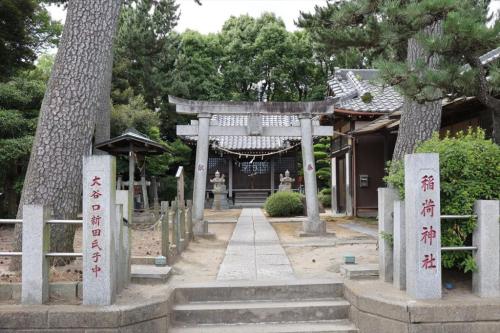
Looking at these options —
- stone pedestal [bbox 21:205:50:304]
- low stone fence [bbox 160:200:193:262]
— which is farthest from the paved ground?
stone pedestal [bbox 21:205:50:304]

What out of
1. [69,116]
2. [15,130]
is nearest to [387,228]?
[69,116]

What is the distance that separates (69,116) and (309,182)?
800 cm

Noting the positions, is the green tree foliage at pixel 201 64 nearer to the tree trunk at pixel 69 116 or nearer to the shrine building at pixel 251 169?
the shrine building at pixel 251 169

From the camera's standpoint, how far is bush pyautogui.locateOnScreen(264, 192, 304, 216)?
19359mm

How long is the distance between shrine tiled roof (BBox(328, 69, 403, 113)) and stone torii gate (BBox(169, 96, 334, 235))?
1.23 m

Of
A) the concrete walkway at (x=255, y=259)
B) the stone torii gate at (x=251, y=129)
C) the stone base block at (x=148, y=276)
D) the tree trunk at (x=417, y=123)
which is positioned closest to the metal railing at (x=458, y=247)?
the concrete walkway at (x=255, y=259)

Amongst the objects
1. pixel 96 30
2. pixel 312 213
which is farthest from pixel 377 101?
pixel 96 30

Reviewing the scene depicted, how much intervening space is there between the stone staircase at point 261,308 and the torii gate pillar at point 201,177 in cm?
626

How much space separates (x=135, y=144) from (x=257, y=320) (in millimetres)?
10003

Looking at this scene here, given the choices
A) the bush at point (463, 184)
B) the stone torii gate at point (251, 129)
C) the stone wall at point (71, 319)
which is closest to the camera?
the stone wall at point (71, 319)

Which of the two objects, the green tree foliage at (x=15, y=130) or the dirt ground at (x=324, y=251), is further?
the green tree foliage at (x=15, y=130)

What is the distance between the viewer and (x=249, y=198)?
28.8 metres

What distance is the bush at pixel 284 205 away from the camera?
19.4m

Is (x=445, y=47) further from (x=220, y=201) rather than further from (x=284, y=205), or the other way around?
(x=220, y=201)
